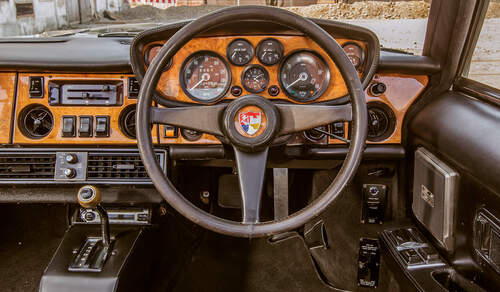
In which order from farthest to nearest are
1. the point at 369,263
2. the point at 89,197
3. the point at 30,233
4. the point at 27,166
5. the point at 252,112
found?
the point at 30,233, the point at 369,263, the point at 27,166, the point at 89,197, the point at 252,112

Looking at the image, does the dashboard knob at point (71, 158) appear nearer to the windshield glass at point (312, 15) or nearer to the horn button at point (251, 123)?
the windshield glass at point (312, 15)

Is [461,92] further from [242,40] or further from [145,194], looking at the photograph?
[145,194]

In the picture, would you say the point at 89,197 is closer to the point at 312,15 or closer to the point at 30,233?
the point at 312,15

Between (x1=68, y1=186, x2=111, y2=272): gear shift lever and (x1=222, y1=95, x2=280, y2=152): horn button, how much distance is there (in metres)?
0.67

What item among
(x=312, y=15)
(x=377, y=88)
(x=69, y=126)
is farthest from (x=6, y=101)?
(x=377, y=88)

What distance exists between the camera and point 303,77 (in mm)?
1847

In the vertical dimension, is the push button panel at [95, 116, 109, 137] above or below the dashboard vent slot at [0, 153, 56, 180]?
above

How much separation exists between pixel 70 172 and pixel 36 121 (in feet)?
1.00

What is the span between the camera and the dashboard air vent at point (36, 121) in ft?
6.76

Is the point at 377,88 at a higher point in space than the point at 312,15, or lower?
lower

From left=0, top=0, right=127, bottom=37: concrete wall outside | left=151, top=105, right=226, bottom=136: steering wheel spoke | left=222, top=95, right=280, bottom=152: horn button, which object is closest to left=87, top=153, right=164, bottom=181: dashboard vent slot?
left=151, top=105, right=226, bottom=136: steering wheel spoke

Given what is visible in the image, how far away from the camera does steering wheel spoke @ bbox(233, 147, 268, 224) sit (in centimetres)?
148

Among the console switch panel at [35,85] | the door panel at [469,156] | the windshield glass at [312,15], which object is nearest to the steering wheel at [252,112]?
the windshield glass at [312,15]

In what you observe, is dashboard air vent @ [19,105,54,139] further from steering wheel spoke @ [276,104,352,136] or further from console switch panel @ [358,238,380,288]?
console switch panel @ [358,238,380,288]
